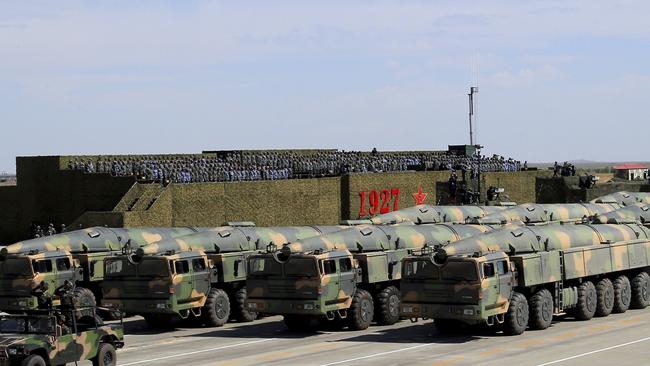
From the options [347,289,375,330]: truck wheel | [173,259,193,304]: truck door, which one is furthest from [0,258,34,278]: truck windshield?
[347,289,375,330]: truck wheel

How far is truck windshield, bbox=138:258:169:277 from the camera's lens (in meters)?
30.4

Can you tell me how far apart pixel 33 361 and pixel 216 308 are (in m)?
11.4

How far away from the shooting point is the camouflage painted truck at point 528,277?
2720 centimetres

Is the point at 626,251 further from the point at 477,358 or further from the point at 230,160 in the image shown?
the point at 230,160

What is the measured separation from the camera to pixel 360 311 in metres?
30.2

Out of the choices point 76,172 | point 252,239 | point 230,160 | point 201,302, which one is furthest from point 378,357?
point 230,160

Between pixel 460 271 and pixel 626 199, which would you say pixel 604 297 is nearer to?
pixel 460 271

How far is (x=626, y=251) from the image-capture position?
1312 inches

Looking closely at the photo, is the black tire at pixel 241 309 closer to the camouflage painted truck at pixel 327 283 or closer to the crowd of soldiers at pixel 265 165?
the camouflage painted truck at pixel 327 283

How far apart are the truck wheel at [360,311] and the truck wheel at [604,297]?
249 inches

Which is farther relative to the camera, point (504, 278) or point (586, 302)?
point (586, 302)

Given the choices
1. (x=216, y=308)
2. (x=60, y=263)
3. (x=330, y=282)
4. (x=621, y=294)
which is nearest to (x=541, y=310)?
(x=621, y=294)

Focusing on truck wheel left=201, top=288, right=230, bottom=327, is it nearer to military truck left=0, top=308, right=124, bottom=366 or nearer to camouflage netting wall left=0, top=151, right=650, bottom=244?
military truck left=0, top=308, right=124, bottom=366

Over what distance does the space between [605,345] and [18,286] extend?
1579cm
